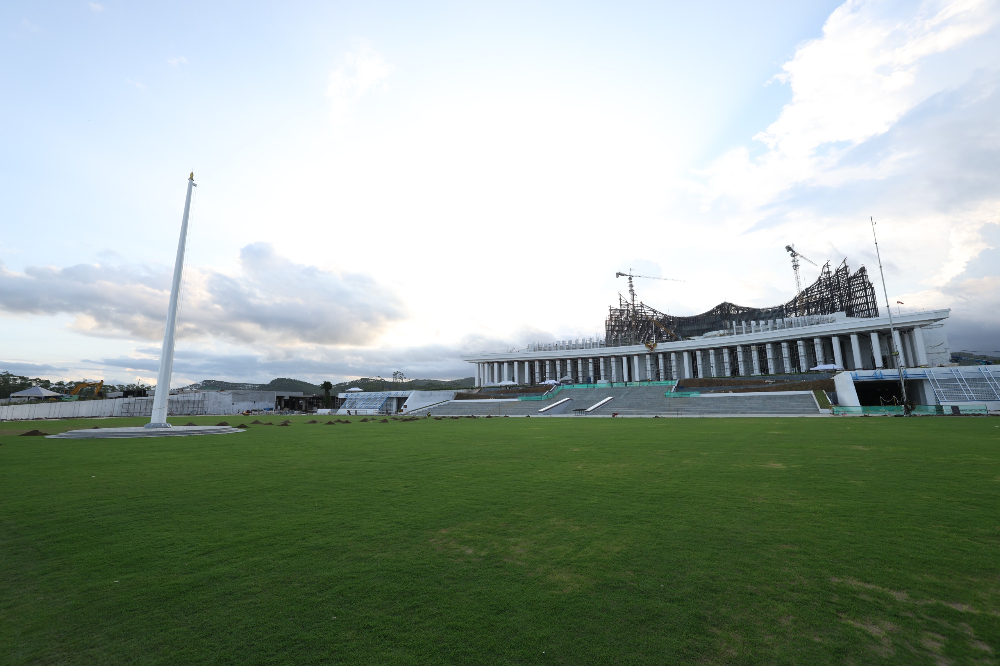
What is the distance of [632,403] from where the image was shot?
171 ft

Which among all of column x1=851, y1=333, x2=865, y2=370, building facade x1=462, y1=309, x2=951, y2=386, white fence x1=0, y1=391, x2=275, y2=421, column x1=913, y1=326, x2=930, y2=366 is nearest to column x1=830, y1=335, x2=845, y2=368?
building facade x1=462, y1=309, x2=951, y2=386

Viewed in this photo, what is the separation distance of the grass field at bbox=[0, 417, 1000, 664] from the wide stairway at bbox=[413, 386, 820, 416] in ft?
111

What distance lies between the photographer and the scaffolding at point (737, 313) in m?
82.0

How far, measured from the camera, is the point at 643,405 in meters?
50.3

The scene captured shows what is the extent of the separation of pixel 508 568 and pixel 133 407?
77.6 m

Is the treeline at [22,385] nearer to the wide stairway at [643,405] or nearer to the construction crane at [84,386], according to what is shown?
the construction crane at [84,386]

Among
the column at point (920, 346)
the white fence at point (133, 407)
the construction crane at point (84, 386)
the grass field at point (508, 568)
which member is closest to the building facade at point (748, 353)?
the column at point (920, 346)

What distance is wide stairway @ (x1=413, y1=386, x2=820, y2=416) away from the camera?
4219 cm

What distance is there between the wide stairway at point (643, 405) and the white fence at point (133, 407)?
3786 centimetres

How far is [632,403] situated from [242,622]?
51290 mm

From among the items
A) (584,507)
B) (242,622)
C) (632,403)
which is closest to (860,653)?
(584,507)

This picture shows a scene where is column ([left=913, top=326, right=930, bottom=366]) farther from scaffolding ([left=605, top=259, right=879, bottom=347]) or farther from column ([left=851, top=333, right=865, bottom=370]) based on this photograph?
scaffolding ([left=605, top=259, right=879, bottom=347])

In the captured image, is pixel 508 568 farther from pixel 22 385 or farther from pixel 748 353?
pixel 22 385

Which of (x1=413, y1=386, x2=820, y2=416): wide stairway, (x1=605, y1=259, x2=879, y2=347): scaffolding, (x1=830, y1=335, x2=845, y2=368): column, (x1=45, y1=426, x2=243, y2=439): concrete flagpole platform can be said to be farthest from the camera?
(x1=605, y1=259, x2=879, y2=347): scaffolding
